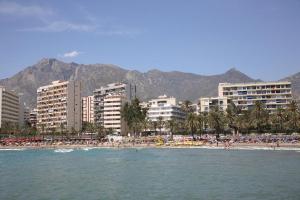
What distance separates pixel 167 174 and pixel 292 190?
1901 centimetres

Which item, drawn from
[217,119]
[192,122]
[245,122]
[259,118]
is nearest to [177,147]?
[217,119]

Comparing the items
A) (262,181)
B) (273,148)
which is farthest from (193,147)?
(262,181)

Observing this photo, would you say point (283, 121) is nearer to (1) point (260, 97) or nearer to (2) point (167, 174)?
(1) point (260, 97)

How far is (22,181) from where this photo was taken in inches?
1911

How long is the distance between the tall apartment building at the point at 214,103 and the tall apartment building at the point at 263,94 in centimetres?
293

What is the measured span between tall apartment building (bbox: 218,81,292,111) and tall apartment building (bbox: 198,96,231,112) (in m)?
2.93

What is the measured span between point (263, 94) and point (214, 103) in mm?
23053

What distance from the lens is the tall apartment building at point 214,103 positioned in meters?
183

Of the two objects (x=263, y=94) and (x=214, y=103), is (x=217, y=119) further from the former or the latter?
(x=214, y=103)

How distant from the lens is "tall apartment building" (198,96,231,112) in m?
183

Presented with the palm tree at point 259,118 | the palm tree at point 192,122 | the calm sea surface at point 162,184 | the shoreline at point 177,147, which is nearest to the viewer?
the calm sea surface at point 162,184

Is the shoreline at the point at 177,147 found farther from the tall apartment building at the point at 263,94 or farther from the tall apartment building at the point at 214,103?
the tall apartment building at the point at 263,94

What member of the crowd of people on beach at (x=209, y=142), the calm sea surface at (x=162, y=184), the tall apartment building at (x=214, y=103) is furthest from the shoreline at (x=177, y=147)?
the tall apartment building at (x=214, y=103)

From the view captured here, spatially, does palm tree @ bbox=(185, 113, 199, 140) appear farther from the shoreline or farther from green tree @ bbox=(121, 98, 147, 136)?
the shoreline
